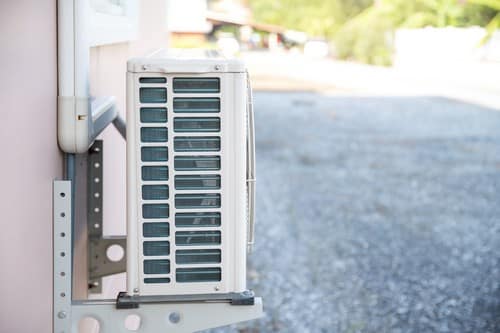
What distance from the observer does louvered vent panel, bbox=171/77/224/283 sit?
7.36 ft

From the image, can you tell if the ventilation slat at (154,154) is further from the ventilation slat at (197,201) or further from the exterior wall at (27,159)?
the exterior wall at (27,159)

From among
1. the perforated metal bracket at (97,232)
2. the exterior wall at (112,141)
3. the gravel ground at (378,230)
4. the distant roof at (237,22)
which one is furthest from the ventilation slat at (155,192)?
the distant roof at (237,22)

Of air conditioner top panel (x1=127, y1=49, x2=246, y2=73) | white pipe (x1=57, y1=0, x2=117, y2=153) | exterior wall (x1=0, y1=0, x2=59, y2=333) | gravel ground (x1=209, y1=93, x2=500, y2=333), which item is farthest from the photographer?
gravel ground (x1=209, y1=93, x2=500, y2=333)

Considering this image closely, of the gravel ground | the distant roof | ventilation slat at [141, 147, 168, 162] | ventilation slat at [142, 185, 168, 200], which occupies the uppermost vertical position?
the distant roof

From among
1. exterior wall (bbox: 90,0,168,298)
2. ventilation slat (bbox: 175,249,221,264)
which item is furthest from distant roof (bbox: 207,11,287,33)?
ventilation slat (bbox: 175,249,221,264)

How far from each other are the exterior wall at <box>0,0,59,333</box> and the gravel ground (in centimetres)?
291

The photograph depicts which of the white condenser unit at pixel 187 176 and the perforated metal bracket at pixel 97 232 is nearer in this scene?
the white condenser unit at pixel 187 176

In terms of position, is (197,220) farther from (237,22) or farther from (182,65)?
(237,22)

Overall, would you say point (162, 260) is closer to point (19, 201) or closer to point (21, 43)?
point (19, 201)

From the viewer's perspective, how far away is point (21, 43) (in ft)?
6.68

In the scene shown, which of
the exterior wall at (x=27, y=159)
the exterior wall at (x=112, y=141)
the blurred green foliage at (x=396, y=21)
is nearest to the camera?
the exterior wall at (x=27, y=159)

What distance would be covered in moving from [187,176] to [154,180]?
0.08m

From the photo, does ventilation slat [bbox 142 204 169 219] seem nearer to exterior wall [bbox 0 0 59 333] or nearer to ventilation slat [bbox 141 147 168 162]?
ventilation slat [bbox 141 147 168 162]

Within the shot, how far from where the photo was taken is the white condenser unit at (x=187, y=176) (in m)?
2.23
